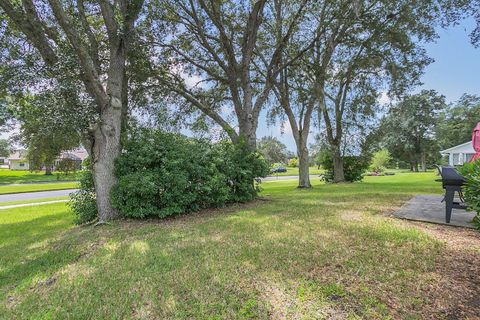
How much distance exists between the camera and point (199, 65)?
10094 mm

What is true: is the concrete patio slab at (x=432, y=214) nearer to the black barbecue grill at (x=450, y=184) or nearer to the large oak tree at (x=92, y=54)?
the black barbecue grill at (x=450, y=184)

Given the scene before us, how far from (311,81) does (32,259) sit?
37.5 ft

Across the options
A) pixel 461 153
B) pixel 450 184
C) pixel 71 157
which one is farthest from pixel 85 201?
pixel 461 153

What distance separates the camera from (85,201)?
607 cm

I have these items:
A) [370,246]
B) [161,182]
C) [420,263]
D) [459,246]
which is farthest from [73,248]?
[459,246]

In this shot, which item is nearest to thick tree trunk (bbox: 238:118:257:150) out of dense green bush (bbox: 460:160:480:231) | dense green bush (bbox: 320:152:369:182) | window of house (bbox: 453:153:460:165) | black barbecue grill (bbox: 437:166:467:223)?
black barbecue grill (bbox: 437:166:467:223)

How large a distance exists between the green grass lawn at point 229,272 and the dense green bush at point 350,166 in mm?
12404

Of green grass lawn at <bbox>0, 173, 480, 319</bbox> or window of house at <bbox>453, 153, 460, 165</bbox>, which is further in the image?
window of house at <bbox>453, 153, 460, 165</bbox>

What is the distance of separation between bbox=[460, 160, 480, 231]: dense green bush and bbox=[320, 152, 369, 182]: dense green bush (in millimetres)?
13700

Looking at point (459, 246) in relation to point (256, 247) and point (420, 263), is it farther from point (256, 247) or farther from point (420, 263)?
point (256, 247)

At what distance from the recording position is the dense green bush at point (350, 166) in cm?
1645

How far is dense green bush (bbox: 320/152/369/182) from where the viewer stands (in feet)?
54.0

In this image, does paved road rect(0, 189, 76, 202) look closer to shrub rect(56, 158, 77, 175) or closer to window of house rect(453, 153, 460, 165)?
shrub rect(56, 158, 77, 175)

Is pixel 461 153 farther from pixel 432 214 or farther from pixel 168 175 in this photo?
pixel 168 175
